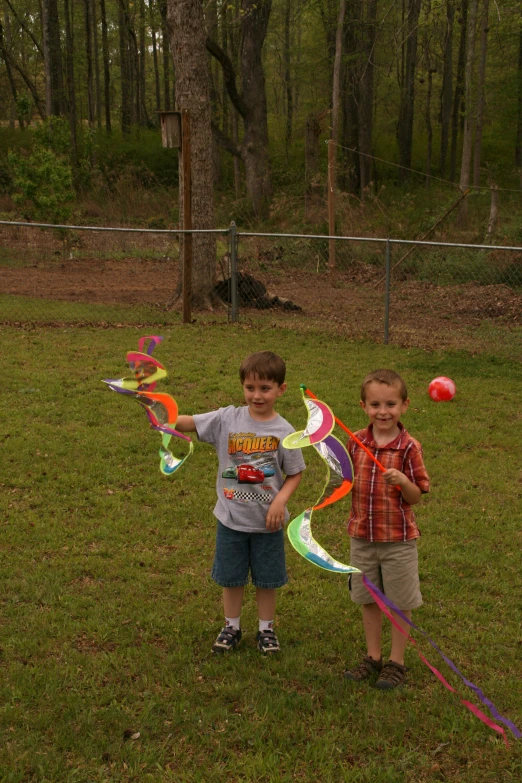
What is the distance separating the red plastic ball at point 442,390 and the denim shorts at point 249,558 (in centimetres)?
436

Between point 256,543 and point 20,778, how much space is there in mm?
1191

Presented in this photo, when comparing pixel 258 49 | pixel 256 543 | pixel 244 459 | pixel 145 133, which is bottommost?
pixel 256 543

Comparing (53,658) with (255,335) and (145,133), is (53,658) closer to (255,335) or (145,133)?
(255,335)

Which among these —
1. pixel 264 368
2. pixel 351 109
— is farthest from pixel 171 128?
pixel 351 109

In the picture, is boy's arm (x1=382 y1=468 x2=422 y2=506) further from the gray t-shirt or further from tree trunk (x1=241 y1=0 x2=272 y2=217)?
tree trunk (x1=241 y1=0 x2=272 y2=217)

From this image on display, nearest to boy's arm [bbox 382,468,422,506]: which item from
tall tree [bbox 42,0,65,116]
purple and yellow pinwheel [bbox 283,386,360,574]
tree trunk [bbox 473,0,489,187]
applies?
purple and yellow pinwheel [bbox 283,386,360,574]

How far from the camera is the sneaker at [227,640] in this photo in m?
3.18

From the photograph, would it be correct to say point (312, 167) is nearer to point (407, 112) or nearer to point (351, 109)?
point (351, 109)

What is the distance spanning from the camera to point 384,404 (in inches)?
110

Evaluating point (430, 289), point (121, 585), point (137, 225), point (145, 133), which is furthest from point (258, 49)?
point (121, 585)

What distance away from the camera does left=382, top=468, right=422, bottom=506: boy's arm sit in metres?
2.66

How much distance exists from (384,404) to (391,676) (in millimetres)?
1087

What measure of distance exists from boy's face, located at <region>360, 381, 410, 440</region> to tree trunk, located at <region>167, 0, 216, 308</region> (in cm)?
860

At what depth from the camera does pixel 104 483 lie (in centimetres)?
505
